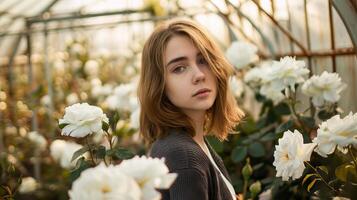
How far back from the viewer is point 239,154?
3.03m

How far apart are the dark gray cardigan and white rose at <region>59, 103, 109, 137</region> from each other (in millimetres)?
212

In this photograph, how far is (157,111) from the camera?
1.95 meters

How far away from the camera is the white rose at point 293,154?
1.58 metres

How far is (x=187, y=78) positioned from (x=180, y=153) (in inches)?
11.7

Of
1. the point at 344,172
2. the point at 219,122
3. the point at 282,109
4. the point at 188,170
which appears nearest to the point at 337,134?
the point at 344,172

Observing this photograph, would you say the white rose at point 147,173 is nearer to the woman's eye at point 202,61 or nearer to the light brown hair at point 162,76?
the light brown hair at point 162,76

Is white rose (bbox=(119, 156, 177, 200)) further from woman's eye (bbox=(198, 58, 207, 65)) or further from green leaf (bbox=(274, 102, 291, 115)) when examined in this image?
green leaf (bbox=(274, 102, 291, 115))

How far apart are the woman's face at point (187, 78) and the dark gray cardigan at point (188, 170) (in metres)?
0.11

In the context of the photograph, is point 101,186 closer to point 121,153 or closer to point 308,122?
point 121,153

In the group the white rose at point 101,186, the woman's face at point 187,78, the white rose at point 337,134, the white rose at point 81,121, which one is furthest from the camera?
the woman's face at point 187,78

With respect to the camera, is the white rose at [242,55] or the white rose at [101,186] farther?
the white rose at [242,55]

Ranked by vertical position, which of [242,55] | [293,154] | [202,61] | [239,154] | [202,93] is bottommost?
[239,154]

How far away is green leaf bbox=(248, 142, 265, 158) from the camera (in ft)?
9.80

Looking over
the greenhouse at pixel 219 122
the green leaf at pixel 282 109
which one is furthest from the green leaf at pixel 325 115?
the green leaf at pixel 282 109
